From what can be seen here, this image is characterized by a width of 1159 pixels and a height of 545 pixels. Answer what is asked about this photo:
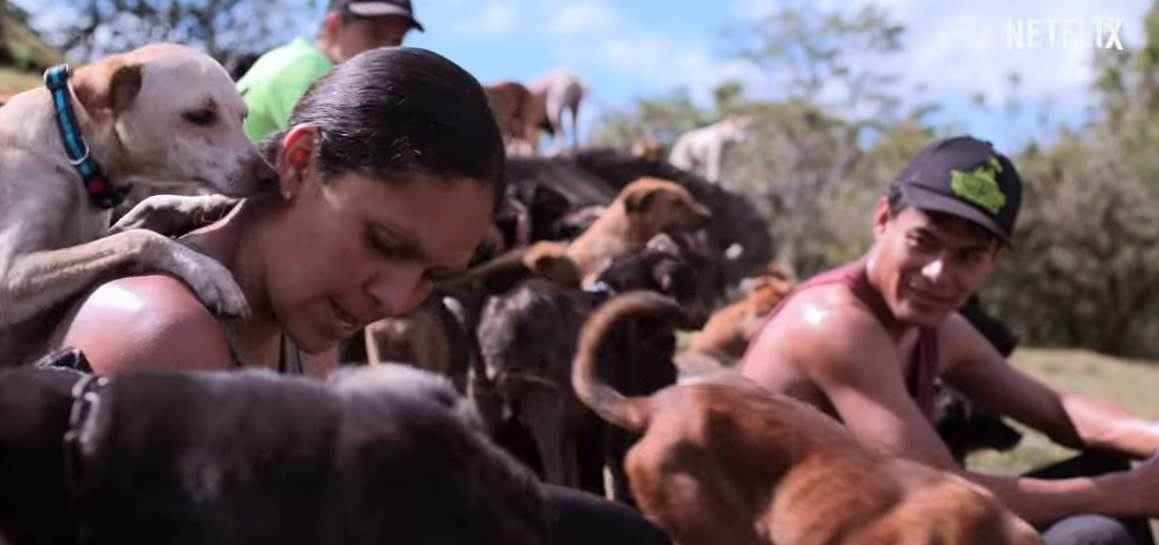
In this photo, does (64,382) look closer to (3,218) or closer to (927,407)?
(3,218)

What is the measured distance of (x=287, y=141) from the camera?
86.8 inches

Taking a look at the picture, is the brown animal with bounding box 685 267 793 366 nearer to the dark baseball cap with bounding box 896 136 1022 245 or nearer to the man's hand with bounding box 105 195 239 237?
the dark baseball cap with bounding box 896 136 1022 245

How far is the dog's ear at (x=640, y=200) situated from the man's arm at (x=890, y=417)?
134 inches

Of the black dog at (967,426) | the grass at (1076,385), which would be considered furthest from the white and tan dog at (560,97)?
the black dog at (967,426)

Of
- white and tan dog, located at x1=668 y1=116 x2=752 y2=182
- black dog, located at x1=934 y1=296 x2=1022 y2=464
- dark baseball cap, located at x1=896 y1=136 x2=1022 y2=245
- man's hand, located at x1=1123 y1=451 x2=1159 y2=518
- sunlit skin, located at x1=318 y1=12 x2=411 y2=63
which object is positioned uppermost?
dark baseball cap, located at x1=896 y1=136 x2=1022 y2=245

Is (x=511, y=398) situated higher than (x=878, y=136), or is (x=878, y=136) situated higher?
(x=511, y=398)

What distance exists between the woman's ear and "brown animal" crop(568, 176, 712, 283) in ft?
16.7

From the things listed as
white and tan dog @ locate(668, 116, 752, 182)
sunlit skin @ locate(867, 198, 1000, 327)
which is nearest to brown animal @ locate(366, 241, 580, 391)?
sunlit skin @ locate(867, 198, 1000, 327)

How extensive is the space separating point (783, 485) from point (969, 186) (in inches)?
41.3

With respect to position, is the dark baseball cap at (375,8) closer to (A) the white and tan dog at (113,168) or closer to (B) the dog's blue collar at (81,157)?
(A) the white and tan dog at (113,168)

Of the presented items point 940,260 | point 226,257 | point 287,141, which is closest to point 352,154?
point 287,141

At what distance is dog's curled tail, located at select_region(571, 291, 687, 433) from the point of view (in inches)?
162

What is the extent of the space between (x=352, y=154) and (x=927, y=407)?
9.21 feet

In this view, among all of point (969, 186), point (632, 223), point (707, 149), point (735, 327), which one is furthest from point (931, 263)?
point (707, 149)
